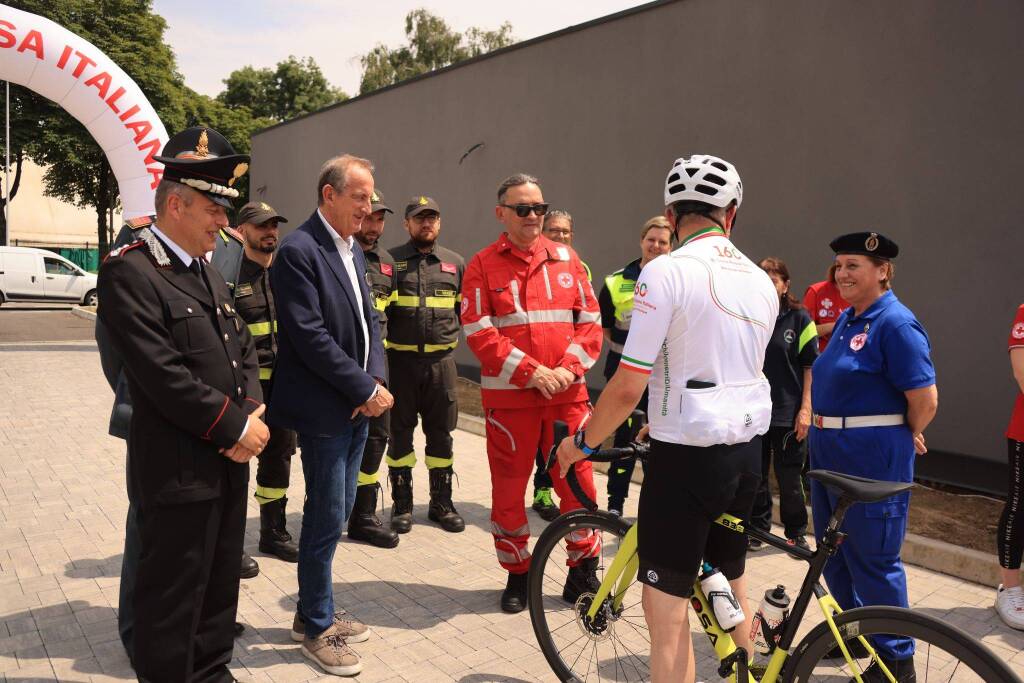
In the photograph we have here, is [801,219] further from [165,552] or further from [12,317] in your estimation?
[12,317]

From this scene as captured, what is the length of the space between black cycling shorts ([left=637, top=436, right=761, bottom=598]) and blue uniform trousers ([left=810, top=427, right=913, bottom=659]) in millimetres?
968

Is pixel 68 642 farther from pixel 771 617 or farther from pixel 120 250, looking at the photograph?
pixel 771 617

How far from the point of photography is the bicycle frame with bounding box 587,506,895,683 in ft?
7.80

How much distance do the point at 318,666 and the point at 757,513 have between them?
124 inches

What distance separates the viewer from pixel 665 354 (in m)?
2.52

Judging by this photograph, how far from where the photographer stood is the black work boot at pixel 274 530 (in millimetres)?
4805

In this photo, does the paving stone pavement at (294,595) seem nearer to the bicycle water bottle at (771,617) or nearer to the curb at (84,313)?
the bicycle water bottle at (771,617)

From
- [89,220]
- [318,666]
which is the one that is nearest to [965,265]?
[318,666]

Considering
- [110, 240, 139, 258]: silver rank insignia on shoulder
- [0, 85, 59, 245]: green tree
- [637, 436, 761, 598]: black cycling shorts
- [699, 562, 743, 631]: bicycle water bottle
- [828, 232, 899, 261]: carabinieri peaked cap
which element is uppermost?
[0, 85, 59, 245]: green tree

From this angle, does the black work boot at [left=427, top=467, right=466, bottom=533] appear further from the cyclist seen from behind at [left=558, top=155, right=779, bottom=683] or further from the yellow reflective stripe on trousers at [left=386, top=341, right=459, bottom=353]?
the cyclist seen from behind at [left=558, top=155, right=779, bottom=683]

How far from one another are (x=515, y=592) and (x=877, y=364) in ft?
7.33

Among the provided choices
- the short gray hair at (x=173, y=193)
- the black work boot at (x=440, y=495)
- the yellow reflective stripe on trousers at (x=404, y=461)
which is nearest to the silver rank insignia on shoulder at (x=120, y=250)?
the short gray hair at (x=173, y=193)

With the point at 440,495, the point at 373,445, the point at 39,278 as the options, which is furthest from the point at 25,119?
the point at 440,495

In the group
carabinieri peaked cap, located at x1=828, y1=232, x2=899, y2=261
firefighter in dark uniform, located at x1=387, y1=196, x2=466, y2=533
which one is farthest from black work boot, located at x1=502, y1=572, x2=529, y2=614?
carabinieri peaked cap, located at x1=828, y1=232, x2=899, y2=261
